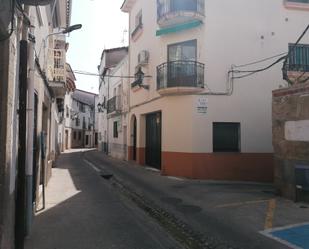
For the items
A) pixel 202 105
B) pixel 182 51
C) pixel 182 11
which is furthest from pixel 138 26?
pixel 202 105

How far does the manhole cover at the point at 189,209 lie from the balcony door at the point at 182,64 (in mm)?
6696

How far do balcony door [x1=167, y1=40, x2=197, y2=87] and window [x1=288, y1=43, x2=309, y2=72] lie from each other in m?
4.04

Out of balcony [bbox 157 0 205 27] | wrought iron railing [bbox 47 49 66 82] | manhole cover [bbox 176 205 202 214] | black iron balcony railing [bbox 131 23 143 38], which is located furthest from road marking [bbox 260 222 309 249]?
black iron balcony railing [bbox 131 23 143 38]

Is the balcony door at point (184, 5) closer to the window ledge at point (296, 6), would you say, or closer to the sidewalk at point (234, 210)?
the window ledge at point (296, 6)

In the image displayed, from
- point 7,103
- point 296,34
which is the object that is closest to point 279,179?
point 296,34

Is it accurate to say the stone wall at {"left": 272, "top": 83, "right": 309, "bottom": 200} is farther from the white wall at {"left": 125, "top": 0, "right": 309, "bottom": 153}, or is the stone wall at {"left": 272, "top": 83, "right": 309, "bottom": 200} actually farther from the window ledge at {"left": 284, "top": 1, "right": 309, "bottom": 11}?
the window ledge at {"left": 284, "top": 1, "right": 309, "bottom": 11}

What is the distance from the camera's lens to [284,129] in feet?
37.5

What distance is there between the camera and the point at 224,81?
16.0 metres

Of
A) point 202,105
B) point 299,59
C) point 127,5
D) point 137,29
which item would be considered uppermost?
point 127,5

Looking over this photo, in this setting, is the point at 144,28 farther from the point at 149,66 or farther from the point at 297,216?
the point at 297,216

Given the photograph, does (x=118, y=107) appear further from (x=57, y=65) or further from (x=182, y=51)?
(x=57, y=65)

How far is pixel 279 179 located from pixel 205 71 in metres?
5.87

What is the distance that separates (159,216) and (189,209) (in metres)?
1.05

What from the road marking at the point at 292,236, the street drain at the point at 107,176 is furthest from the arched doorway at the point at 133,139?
the road marking at the point at 292,236
